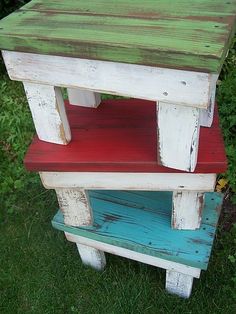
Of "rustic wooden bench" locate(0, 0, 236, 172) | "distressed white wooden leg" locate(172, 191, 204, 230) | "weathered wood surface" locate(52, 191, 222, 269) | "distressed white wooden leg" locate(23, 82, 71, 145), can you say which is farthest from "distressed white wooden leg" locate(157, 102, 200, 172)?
"weathered wood surface" locate(52, 191, 222, 269)

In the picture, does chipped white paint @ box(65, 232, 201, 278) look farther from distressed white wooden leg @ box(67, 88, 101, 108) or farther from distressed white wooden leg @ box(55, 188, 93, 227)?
distressed white wooden leg @ box(67, 88, 101, 108)

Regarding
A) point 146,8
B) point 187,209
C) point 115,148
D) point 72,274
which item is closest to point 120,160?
point 115,148

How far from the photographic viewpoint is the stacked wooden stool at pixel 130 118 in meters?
1.06

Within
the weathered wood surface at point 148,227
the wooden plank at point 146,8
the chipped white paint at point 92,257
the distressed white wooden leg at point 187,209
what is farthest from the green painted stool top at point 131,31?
the chipped white paint at point 92,257

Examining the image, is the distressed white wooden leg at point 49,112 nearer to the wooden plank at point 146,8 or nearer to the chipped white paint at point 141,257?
the wooden plank at point 146,8

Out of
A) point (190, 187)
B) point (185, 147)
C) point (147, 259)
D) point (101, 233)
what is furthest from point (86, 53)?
point (147, 259)

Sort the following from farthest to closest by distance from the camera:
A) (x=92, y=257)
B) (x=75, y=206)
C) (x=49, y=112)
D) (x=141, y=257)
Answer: (x=92, y=257), (x=141, y=257), (x=75, y=206), (x=49, y=112)

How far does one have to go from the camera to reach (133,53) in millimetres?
1030

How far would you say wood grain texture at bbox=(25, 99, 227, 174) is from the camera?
134 cm

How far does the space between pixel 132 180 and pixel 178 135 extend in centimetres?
31

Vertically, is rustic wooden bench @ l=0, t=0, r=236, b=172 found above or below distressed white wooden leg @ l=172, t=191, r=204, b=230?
above

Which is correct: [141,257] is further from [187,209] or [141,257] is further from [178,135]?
[178,135]

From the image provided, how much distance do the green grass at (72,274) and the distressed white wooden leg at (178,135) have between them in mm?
899

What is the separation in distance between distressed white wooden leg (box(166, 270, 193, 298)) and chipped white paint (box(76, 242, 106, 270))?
34 centimetres
